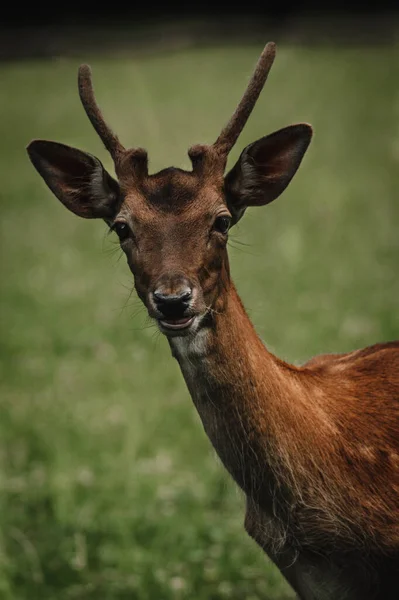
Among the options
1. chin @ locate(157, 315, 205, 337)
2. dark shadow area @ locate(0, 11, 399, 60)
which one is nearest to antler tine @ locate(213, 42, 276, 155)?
chin @ locate(157, 315, 205, 337)

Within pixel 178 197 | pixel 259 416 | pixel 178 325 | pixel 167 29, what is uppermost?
pixel 167 29

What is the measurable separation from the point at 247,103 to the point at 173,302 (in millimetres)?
823

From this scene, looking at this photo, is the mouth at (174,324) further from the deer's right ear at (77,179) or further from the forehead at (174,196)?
the deer's right ear at (77,179)

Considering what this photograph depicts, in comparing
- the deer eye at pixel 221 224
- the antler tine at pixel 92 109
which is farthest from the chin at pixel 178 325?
the antler tine at pixel 92 109

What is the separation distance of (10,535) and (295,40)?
1765 cm

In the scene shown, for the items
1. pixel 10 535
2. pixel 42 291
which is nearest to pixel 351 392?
pixel 10 535

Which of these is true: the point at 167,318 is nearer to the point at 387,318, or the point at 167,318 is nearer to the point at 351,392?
the point at 351,392

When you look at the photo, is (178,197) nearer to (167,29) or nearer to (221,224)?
(221,224)

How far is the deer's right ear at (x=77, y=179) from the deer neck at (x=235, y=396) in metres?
0.62

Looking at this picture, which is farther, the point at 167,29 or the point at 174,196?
the point at 167,29

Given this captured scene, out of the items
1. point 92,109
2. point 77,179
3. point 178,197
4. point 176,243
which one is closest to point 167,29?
point 77,179

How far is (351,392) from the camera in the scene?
12.6 feet

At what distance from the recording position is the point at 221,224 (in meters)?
3.56

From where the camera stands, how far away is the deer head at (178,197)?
3363 millimetres
